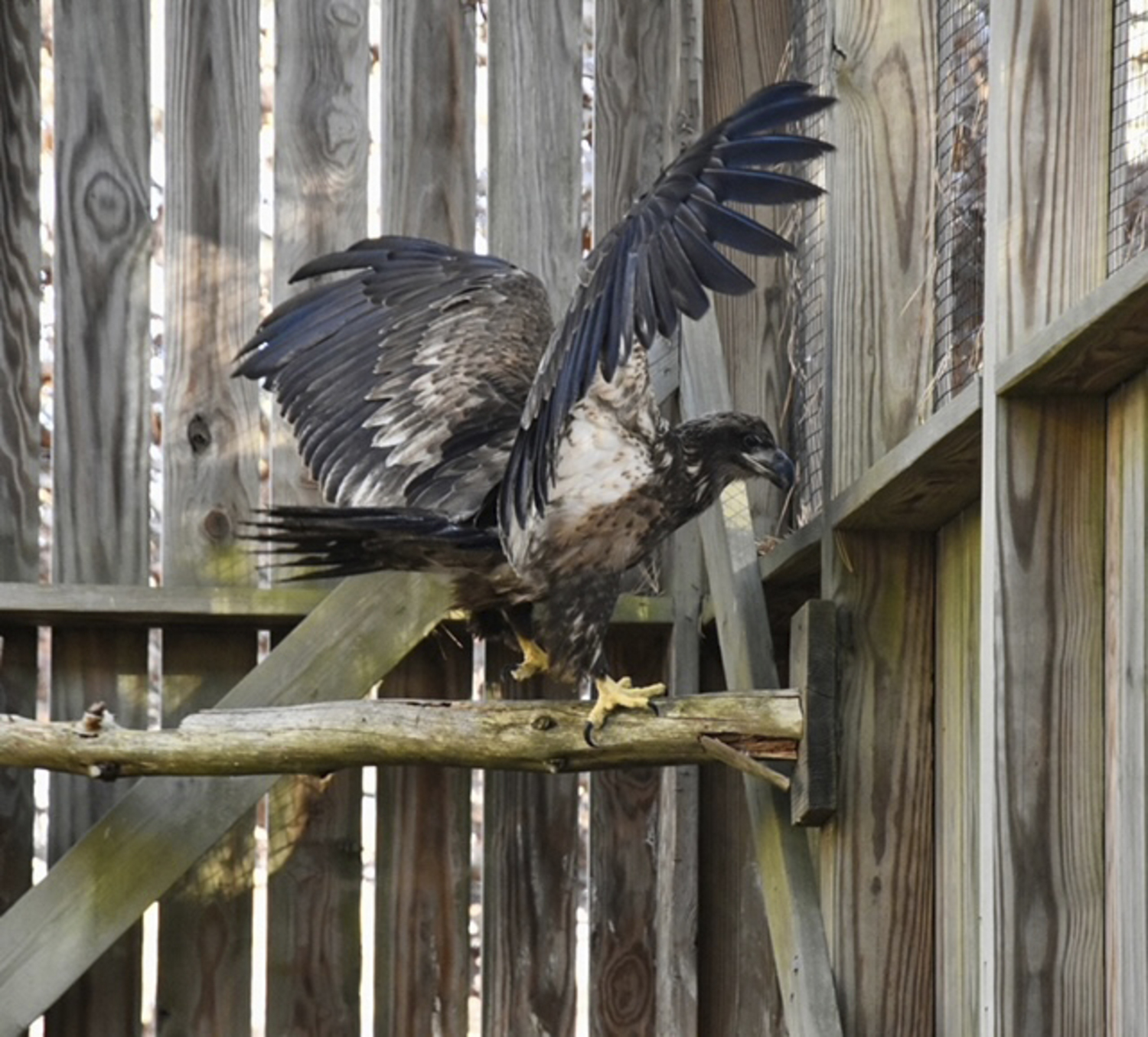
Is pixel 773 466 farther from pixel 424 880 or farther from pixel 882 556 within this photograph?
pixel 424 880

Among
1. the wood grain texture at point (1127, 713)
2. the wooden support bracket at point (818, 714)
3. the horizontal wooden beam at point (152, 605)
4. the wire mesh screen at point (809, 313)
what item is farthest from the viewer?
the wire mesh screen at point (809, 313)

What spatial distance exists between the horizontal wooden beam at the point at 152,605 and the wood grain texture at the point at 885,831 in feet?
2.85

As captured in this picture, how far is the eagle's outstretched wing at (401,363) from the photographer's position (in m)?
4.29

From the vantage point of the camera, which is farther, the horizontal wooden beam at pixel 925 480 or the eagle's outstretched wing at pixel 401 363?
the eagle's outstretched wing at pixel 401 363

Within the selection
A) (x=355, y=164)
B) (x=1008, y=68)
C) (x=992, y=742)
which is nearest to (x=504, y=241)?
(x=355, y=164)

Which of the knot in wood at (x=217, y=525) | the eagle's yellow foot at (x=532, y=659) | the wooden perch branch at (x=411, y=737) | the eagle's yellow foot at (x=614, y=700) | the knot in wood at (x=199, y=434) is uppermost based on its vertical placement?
the knot in wood at (x=199, y=434)

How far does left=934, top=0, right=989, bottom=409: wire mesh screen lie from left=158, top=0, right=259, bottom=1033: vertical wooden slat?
151cm

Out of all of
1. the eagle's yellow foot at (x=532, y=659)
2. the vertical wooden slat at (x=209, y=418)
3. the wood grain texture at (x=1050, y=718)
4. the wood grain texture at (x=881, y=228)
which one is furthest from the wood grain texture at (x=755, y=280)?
the wood grain texture at (x=1050, y=718)

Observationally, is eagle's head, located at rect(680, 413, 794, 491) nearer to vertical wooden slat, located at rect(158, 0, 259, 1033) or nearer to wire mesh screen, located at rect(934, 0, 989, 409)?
wire mesh screen, located at rect(934, 0, 989, 409)

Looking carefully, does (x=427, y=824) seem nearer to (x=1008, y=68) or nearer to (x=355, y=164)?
(x=355, y=164)

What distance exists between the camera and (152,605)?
4.18 metres

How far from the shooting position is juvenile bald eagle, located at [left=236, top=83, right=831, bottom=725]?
3.20 m

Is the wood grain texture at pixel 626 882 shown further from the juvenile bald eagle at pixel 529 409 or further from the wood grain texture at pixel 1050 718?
the wood grain texture at pixel 1050 718

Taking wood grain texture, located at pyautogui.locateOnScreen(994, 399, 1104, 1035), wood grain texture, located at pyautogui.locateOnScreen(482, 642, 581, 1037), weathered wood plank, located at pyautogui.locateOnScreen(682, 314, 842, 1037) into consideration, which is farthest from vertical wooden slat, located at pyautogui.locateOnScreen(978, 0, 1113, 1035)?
wood grain texture, located at pyautogui.locateOnScreen(482, 642, 581, 1037)
